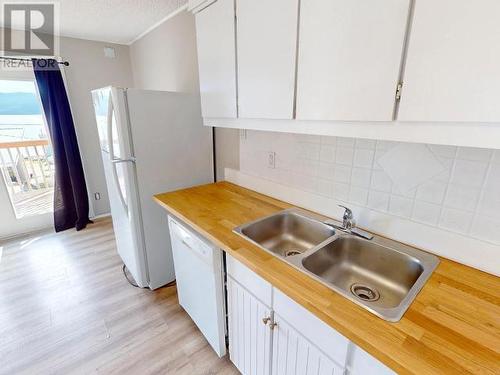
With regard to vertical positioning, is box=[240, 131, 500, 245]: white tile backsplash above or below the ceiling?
below

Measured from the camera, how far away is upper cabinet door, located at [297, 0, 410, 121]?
0.77 metres

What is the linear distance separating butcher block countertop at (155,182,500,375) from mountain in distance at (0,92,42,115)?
3.29 metres

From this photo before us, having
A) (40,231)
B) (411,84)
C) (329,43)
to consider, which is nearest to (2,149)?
(40,231)

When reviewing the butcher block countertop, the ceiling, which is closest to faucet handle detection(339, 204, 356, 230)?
the butcher block countertop

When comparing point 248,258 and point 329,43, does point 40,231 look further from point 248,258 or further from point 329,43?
point 329,43

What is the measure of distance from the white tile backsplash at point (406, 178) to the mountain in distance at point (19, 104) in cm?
314

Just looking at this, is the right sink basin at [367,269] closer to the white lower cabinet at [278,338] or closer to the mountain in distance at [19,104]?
the white lower cabinet at [278,338]

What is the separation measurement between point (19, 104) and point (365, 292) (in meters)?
3.94

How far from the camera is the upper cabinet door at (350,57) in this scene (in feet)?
→ 2.53

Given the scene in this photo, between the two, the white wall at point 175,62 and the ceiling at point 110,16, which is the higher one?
the ceiling at point 110,16

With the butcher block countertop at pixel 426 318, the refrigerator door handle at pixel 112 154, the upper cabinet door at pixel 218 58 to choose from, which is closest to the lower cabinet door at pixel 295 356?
the butcher block countertop at pixel 426 318

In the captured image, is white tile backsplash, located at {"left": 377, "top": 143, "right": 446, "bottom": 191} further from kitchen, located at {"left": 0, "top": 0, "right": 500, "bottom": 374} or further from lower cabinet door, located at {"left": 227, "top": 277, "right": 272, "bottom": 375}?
lower cabinet door, located at {"left": 227, "top": 277, "right": 272, "bottom": 375}

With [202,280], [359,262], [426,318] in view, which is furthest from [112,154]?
[426,318]

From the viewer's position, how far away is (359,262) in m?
1.19
